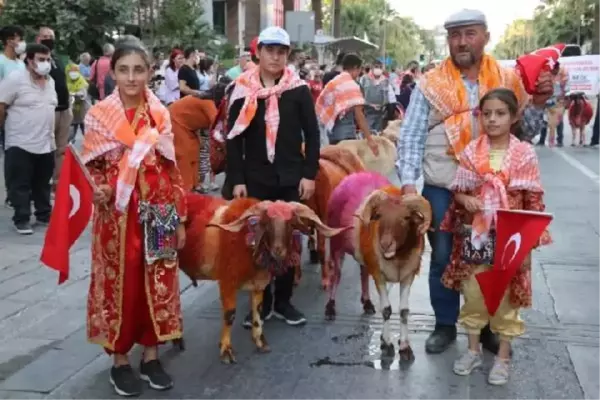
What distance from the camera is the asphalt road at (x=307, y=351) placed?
4.82 metres

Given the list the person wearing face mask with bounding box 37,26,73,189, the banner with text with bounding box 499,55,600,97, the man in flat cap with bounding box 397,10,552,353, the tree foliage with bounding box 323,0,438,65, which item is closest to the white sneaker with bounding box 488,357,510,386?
the man in flat cap with bounding box 397,10,552,353

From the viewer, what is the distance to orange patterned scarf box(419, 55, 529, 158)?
5121mm

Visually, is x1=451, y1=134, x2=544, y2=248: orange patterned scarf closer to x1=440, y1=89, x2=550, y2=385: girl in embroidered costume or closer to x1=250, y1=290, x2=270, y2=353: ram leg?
x1=440, y1=89, x2=550, y2=385: girl in embroidered costume

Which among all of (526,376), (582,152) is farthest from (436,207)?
(582,152)

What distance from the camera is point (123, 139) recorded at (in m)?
4.49

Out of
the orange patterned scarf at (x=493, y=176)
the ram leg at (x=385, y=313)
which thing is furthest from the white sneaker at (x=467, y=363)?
the orange patterned scarf at (x=493, y=176)

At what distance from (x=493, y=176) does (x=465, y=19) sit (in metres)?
1.01

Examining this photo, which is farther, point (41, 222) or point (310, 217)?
point (41, 222)

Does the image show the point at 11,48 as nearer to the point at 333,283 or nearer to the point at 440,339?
the point at 333,283

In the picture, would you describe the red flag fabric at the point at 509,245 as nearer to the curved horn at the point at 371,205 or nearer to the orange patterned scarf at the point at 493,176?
the orange patterned scarf at the point at 493,176

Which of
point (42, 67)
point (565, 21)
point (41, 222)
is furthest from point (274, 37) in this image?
point (565, 21)

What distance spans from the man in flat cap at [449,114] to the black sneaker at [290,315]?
1028 mm

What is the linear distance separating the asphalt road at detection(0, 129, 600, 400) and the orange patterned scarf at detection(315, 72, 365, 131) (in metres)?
2.67

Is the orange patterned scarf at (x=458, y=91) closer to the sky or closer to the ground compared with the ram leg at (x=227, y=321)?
closer to the sky
